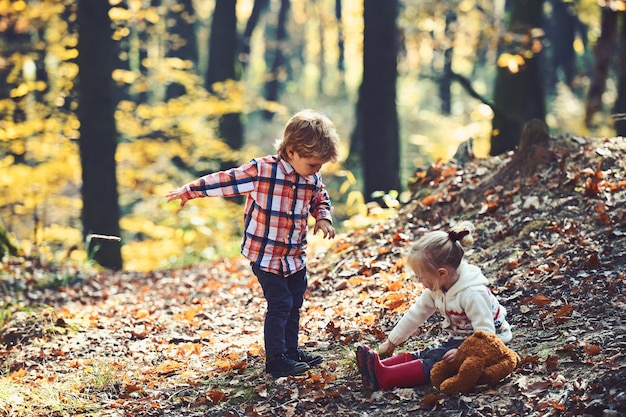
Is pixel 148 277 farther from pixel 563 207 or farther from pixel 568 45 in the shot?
pixel 568 45

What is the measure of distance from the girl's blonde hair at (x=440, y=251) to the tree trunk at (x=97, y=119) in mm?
7616

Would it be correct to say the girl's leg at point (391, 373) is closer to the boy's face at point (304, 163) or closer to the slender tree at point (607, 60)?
the boy's face at point (304, 163)

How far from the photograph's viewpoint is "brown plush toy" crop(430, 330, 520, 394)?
369 cm

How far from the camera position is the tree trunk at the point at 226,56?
15.9 metres

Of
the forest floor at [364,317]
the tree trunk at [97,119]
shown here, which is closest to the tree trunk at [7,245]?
the forest floor at [364,317]

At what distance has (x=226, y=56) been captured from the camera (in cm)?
1633

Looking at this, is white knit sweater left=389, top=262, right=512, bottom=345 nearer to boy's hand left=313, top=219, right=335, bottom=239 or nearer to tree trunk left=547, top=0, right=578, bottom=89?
boy's hand left=313, top=219, right=335, bottom=239

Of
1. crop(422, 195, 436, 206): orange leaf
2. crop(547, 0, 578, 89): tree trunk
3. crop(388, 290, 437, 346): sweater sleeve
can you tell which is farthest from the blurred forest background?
crop(547, 0, 578, 89): tree trunk

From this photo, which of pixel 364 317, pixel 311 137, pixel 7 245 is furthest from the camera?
pixel 7 245

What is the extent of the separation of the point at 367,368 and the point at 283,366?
2.20 ft

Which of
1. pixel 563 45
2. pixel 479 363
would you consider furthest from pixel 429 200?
pixel 563 45

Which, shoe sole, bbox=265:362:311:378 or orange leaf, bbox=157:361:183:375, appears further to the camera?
orange leaf, bbox=157:361:183:375

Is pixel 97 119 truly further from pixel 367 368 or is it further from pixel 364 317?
pixel 367 368

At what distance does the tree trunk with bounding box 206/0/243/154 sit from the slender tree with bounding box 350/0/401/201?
A: 5.09 meters
